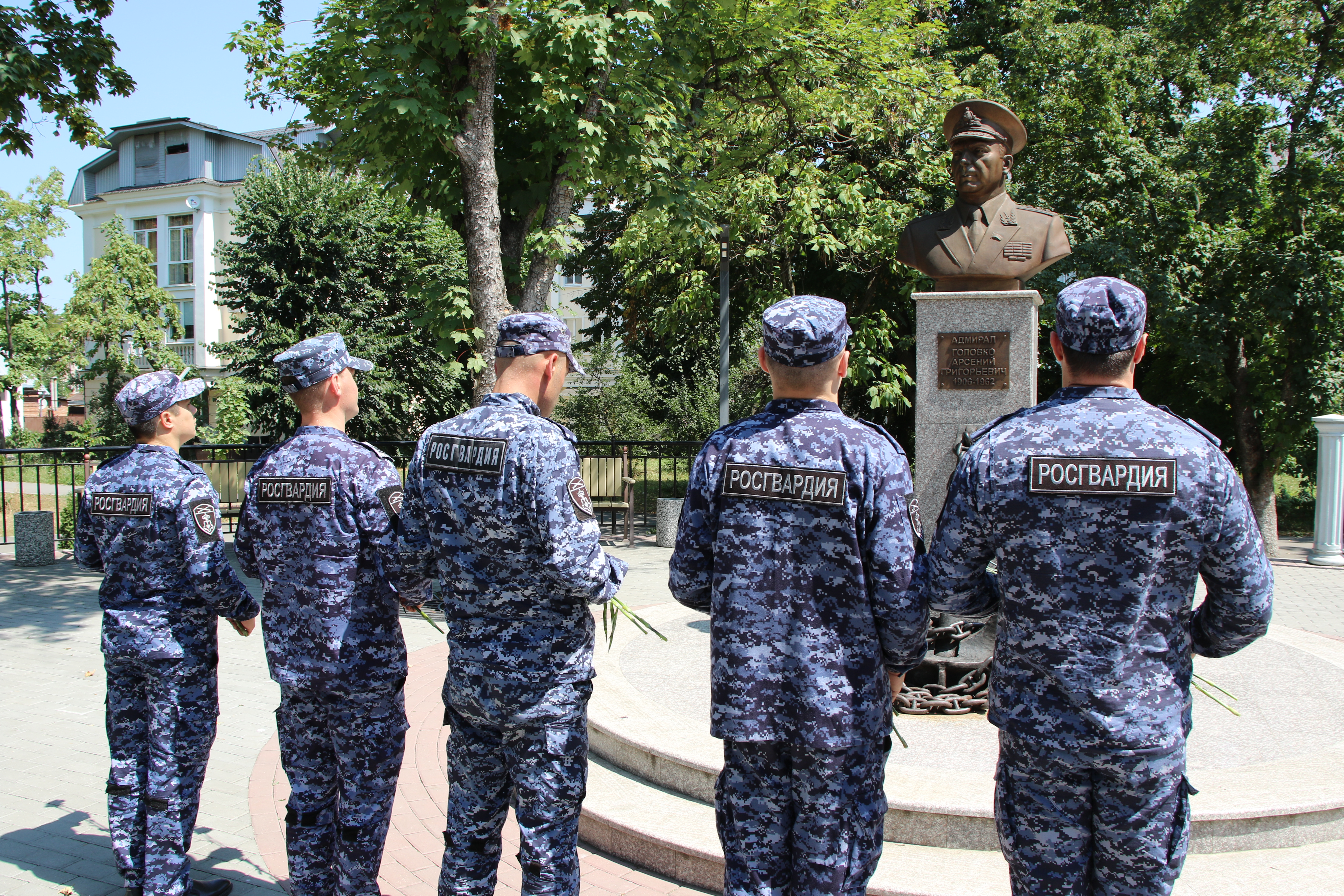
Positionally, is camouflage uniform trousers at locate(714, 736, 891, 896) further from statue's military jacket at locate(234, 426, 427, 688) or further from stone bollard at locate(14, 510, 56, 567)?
stone bollard at locate(14, 510, 56, 567)

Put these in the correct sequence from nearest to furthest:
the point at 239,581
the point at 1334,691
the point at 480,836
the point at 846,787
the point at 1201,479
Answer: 1. the point at 1201,479
2. the point at 846,787
3. the point at 480,836
4. the point at 239,581
5. the point at 1334,691

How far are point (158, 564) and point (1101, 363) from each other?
336 cm

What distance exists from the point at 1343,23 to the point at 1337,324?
386 cm

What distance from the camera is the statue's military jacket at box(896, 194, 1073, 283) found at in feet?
17.3

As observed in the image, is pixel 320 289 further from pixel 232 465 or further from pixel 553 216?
pixel 553 216

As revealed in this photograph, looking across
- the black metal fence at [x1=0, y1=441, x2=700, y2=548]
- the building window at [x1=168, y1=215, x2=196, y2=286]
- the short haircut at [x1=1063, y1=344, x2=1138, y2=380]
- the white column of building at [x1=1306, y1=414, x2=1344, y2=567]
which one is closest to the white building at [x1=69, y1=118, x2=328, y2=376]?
the building window at [x1=168, y1=215, x2=196, y2=286]

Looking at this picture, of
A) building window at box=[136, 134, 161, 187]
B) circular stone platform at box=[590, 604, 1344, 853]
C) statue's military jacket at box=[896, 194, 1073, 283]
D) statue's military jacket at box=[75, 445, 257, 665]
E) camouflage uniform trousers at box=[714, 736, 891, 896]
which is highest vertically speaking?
building window at box=[136, 134, 161, 187]

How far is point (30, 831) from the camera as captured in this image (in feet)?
13.8

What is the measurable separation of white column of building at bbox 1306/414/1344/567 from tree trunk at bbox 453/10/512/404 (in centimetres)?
1007

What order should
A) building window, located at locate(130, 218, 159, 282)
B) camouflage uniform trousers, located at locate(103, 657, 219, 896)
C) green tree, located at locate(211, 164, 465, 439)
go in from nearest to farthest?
camouflage uniform trousers, located at locate(103, 657, 219, 896) → green tree, located at locate(211, 164, 465, 439) → building window, located at locate(130, 218, 159, 282)

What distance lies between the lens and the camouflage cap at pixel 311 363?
10.5 feet

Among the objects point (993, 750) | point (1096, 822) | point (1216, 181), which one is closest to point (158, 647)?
point (1096, 822)

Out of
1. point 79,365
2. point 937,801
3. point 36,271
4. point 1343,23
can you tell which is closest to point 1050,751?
point 937,801

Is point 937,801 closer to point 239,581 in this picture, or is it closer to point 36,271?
point 239,581
